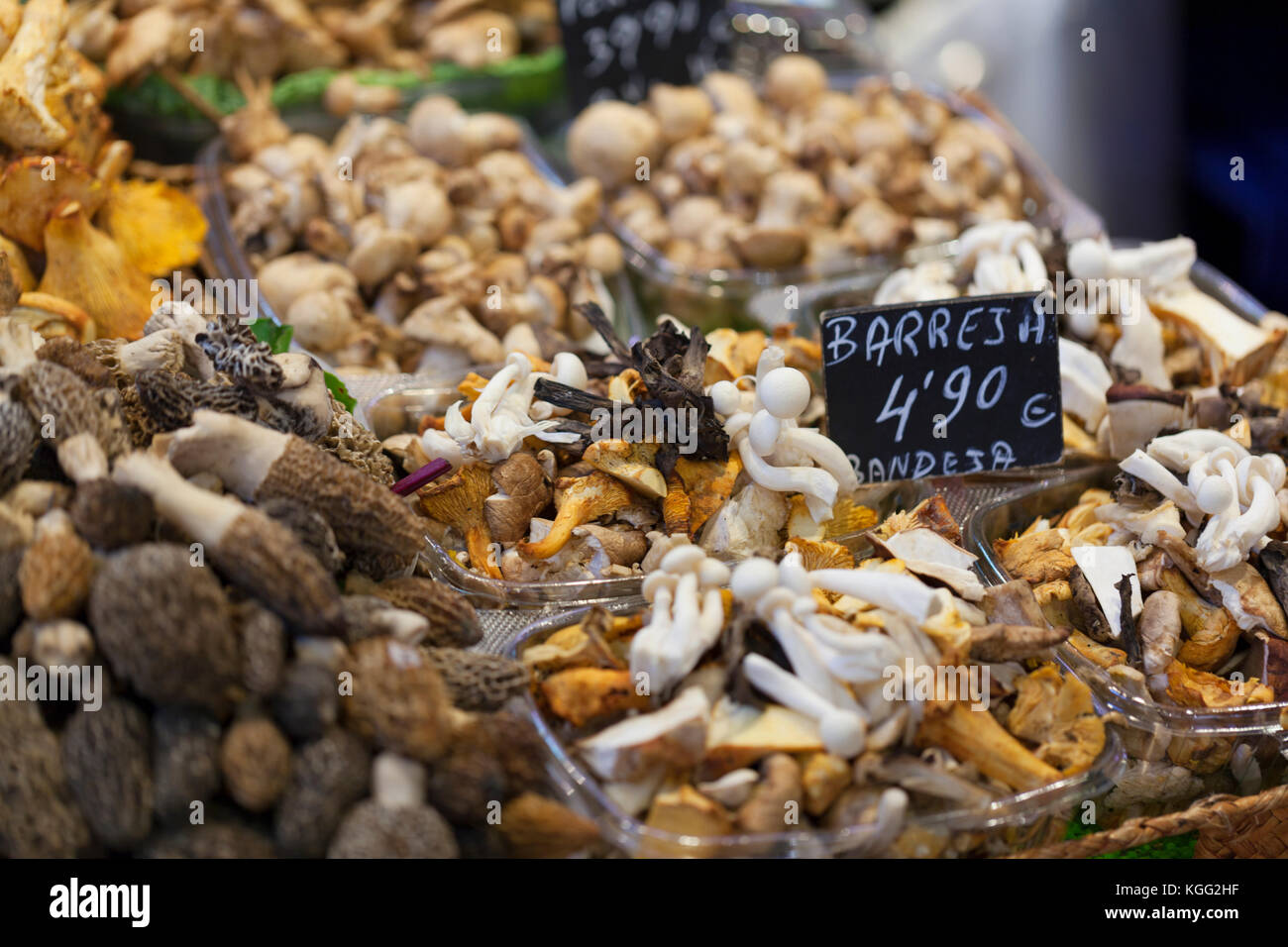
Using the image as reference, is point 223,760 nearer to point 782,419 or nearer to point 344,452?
point 344,452

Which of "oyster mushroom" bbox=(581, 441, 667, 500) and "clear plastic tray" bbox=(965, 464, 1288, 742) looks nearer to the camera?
"clear plastic tray" bbox=(965, 464, 1288, 742)

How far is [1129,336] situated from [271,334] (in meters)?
1.69

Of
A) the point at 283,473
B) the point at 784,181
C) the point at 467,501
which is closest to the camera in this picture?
the point at 283,473

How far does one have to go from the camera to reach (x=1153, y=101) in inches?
158

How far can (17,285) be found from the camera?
1.87 metres

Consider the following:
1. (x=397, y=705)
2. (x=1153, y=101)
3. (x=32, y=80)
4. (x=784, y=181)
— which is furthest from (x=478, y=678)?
(x=1153, y=101)

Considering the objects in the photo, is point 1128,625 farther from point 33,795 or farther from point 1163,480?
point 33,795

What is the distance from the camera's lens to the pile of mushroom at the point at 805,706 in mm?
1317

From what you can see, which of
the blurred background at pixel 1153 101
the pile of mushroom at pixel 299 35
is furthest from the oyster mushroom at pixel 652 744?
the blurred background at pixel 1153 101

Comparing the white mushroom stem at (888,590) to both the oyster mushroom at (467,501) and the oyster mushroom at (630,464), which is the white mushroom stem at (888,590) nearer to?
the oyster mushroom at (630,464)

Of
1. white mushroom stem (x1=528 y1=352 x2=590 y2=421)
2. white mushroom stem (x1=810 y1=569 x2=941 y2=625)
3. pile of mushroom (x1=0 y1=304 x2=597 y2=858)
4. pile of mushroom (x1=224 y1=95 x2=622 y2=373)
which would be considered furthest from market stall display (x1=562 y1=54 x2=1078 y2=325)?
pile of mushroom (x1=0 y1=304 x2=597 y2=858)

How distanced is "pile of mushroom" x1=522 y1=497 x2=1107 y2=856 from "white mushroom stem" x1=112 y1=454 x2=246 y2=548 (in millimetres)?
437

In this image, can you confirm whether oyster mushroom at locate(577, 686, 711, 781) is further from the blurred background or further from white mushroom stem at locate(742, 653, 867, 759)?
the blurred background

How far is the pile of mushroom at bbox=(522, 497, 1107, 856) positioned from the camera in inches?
51.9
